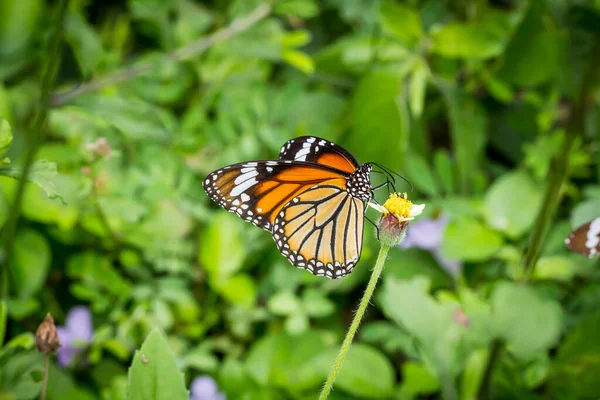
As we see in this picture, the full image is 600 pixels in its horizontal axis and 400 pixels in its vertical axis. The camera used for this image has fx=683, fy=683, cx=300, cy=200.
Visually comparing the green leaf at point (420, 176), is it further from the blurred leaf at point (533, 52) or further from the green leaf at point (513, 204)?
the blurred leaf at point (533, 52)

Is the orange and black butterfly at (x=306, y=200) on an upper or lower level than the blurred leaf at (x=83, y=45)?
lower

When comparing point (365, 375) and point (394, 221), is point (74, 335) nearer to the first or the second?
point (365, 375)

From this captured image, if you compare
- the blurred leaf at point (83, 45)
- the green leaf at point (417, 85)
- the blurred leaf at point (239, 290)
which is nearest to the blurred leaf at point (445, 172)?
the green leaf at point (417, 85)

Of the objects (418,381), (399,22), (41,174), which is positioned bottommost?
(41,174)

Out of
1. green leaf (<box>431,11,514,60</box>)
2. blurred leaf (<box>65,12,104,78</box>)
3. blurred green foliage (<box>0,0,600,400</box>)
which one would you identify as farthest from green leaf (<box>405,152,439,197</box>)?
blurred leaf (<box>65,12,104,78</box>)

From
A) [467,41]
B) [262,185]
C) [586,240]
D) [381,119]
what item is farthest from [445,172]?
[586,240]

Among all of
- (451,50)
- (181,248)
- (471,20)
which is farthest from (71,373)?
(471,20)
